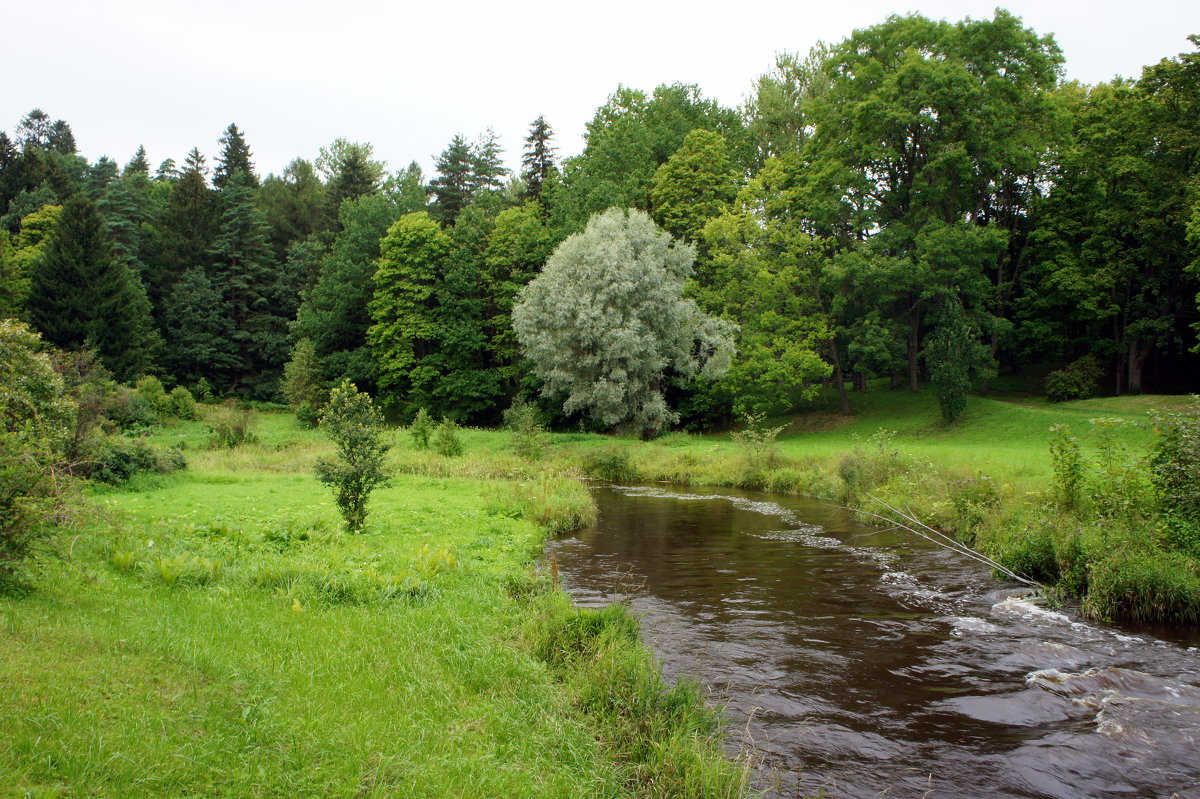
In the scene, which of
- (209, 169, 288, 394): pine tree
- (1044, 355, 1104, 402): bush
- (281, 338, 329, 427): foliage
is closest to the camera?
(1044, 355, 1104, 402): bush

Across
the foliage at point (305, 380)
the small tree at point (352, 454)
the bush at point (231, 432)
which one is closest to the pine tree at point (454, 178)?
the foliage at point (305, 380)

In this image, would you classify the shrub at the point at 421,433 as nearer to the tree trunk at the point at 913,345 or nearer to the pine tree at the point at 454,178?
the tree trunk at the point at 913,345

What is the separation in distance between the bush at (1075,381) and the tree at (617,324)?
17.0m

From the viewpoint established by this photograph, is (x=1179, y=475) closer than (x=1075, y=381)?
Yes

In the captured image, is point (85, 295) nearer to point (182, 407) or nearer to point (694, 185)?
point (182, 407)

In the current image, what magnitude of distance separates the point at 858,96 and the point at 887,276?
10.8 metres

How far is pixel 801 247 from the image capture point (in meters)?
41.1

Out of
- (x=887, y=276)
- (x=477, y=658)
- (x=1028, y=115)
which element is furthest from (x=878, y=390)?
(x=477, y=658)

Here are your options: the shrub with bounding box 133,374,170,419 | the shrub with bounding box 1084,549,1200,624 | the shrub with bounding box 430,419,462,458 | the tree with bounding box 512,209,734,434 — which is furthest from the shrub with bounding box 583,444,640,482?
the shrub with bounding box 133,374,170,419

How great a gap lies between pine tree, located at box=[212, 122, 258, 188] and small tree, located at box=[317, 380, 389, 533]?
218 ft

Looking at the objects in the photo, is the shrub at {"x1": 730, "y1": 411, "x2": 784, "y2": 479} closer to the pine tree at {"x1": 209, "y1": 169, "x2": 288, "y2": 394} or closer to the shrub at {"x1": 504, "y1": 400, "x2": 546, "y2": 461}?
the shrub at {"x1": 504, "y1": 400, "x2": 546, "y2": 461}

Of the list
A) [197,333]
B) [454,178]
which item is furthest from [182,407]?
[454,178]

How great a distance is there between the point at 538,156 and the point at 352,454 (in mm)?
47674

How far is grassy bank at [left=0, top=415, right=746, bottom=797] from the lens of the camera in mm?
4914
